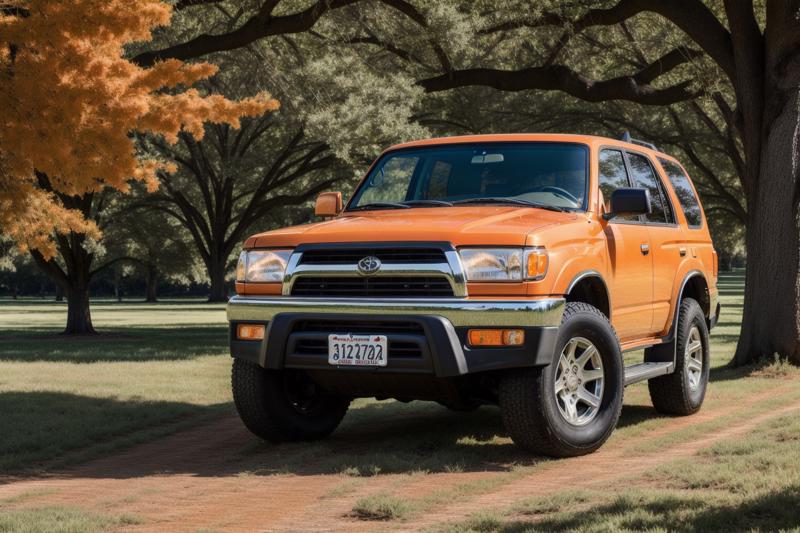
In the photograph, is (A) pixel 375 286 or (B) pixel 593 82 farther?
(B) pixel 593 82

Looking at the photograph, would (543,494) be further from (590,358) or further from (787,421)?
(787,421)

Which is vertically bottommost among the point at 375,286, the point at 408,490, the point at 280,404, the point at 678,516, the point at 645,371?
the point at 408,490

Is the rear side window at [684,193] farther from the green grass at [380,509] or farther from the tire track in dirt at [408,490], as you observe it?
the green grass at [380,509]

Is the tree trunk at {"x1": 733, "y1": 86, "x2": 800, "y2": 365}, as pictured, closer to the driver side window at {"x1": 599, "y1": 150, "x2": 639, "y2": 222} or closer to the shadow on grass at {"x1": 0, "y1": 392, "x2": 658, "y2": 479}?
the shadow on grass at {"x1": 0, "y1": 392, "x2": 658, "y2": 479}

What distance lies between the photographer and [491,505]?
5.54 m

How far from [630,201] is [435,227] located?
162cm

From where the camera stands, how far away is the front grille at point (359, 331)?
6.55 m

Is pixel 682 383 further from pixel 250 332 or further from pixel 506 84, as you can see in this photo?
pixel 506 84

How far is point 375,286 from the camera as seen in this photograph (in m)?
6.75

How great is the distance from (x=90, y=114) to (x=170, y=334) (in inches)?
665

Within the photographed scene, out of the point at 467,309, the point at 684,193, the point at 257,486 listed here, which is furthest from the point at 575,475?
the point at 684,193

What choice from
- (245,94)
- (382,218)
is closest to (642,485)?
(382,218)

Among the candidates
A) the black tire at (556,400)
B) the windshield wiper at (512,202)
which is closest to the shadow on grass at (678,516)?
the black tire at (556,400)

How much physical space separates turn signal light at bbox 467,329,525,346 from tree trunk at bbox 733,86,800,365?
24.4 feet
